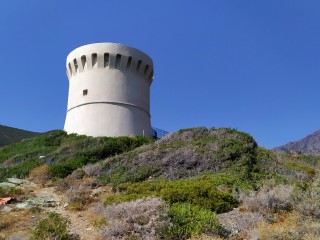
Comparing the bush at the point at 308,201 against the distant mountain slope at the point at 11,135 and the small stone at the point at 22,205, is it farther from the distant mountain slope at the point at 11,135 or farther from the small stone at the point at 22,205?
the distant mountain slope at the point at 11,135

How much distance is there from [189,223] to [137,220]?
1.00m

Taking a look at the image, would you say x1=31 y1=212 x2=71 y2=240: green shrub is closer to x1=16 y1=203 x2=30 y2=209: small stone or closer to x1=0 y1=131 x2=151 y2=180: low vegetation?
x1=16 y1=203 x2=30 y2=209: small stone

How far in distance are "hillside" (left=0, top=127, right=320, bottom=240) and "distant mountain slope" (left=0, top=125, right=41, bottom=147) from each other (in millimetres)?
48669

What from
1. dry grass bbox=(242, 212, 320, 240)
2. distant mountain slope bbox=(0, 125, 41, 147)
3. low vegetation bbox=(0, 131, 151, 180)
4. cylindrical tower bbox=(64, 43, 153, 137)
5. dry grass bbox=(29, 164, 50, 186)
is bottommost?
dry grass bbox=(242, 212, 320, 240)

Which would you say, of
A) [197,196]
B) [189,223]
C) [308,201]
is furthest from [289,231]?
[197,196]

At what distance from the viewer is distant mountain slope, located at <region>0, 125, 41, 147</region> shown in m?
67.3

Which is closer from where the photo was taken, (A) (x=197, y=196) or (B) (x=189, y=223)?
(B) (x=189, y=223)

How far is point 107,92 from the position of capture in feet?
87.2

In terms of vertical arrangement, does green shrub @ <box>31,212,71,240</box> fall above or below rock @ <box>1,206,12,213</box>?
below

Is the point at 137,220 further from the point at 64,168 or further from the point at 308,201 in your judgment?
the point at 64,168

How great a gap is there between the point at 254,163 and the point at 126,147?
805 cm

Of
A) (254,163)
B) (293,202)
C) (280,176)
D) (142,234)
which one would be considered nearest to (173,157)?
(254,163)

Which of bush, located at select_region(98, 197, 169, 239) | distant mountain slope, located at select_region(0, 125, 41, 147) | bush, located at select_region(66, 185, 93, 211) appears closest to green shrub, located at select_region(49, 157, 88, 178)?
bush, located at select_region(66, 185, 93, 211)

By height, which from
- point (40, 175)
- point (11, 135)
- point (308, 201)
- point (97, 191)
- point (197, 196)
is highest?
point (11, 135)
